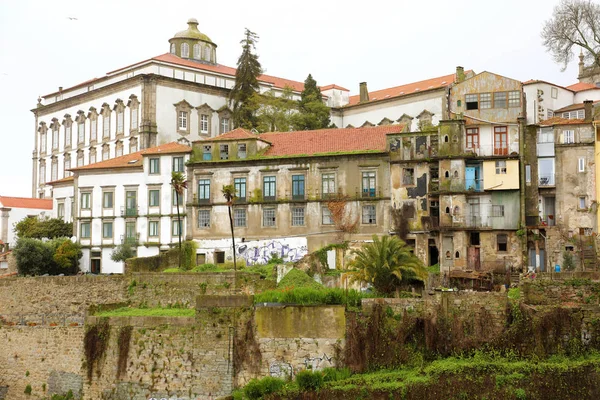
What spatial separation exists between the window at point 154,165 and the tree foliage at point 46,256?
7.66m

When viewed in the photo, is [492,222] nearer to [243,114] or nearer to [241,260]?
[241,260]

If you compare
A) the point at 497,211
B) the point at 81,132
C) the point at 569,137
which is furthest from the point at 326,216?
the point at 81,132

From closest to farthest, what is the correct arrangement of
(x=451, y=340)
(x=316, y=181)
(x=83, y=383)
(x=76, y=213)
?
(x=451, y=340) → (x=83, y=383) → (x=316, y=181) → (x=76, y=213)

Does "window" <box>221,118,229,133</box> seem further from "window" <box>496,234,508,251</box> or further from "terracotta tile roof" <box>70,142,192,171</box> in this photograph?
"window" <box>496,234,508,251</box>

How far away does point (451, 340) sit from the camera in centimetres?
3011

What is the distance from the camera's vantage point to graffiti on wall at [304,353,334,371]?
31.1 m

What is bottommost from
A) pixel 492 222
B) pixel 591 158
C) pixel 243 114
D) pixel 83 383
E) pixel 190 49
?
pixel 83 383

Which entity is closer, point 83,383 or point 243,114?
point 83,383

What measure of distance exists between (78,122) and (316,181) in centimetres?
3599

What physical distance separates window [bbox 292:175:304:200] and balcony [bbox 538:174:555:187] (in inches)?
533

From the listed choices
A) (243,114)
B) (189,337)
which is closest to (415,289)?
(189,337)

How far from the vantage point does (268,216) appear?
165 ft

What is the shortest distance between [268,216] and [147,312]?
12.9 metres

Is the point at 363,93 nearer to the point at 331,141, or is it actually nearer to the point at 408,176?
the point at 331,141
